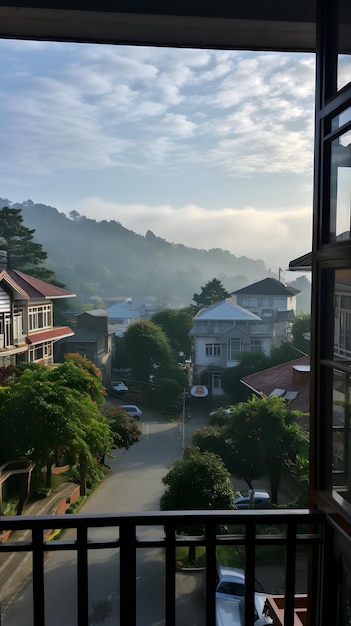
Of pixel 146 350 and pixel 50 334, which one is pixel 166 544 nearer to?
pixel 146 350

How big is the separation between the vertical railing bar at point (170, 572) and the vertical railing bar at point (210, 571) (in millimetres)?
91

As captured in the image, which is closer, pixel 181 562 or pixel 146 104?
pixel 181 562

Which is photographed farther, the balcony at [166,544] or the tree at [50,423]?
the tree at [50,423]

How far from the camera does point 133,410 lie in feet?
6.02

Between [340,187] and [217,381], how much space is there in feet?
2.95

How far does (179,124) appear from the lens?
1864 mm

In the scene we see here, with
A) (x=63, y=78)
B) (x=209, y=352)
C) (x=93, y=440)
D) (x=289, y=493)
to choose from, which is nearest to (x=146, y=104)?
(x=63, y=78)

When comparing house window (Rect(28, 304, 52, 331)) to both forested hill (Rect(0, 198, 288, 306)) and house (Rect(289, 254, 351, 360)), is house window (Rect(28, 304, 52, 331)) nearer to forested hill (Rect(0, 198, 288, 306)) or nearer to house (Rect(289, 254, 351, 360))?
forested hill (Rect(0, 198, 288, 306))

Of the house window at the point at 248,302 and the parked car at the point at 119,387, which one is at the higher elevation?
the house window at the point at 248,302

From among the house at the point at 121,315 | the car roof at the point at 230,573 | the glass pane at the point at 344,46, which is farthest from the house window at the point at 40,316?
the glass pane at the point at 344,46

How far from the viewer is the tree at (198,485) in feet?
5.66

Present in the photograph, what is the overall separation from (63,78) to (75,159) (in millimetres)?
303

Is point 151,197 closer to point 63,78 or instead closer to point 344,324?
point 63,78

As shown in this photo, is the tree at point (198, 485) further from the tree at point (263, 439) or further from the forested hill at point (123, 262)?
the forested hill at point (123, 262)
